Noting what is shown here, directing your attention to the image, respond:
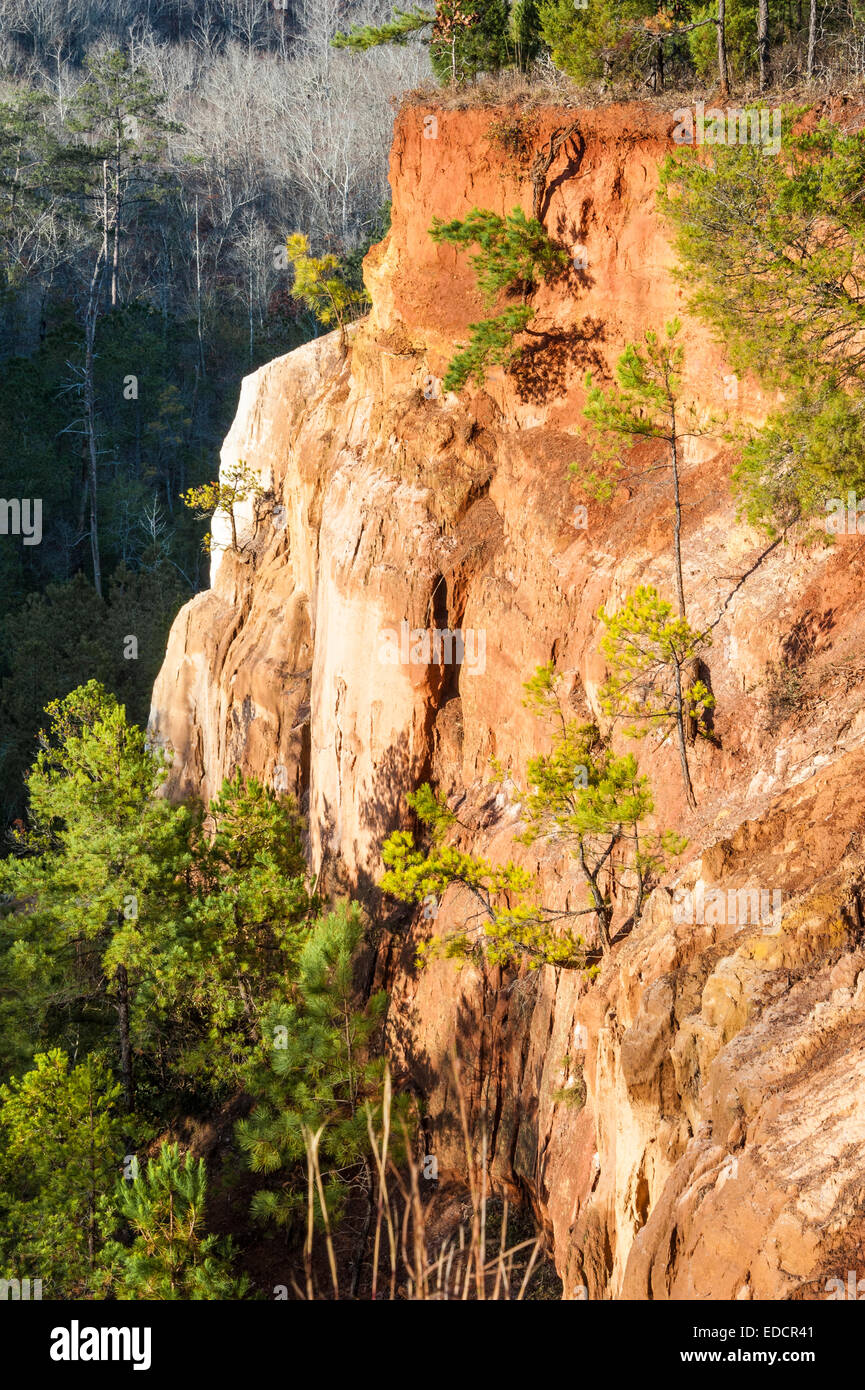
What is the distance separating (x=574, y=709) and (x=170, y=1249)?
808 cm

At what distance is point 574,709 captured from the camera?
1519cm

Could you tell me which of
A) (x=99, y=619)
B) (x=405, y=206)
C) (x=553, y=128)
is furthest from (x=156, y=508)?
(x=553, y=128)

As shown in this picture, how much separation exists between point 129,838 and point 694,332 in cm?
1092

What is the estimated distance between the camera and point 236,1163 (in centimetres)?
1670

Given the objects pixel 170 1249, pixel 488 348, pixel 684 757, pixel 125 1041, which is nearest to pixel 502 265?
pixel 488 348

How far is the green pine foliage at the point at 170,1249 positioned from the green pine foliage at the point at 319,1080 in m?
1.89

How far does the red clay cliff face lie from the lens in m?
7.36

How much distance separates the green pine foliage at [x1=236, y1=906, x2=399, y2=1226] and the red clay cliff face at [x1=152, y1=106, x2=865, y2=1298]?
147cm

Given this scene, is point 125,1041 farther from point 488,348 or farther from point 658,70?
point 658,70

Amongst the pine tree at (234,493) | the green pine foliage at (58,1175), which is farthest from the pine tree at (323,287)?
the green pine foliage at (58,1175)

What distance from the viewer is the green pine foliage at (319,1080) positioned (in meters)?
14.5

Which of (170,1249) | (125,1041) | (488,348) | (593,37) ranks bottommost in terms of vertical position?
(170,1249)

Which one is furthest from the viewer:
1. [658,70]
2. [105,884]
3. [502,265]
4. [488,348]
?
[658,70]

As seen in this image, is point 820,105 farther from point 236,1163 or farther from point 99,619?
point 99,619
